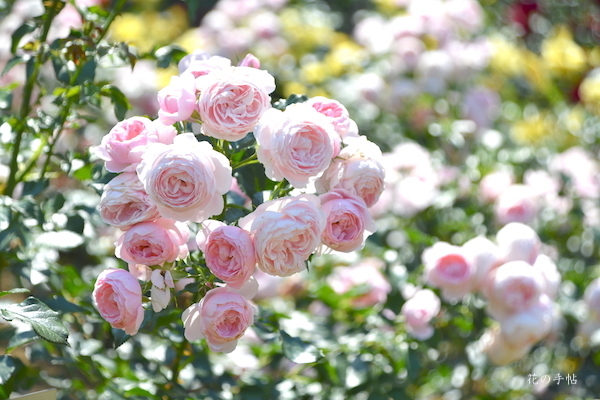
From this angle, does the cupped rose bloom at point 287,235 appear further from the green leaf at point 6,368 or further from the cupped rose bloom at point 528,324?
the cupped rose bloom at point 528,324

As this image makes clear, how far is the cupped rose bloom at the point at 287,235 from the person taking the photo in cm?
79

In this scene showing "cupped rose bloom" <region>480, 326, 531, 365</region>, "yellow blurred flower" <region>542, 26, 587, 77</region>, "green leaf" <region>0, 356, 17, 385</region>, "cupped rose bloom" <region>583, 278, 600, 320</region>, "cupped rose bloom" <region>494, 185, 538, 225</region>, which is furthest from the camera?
"yellow blurred flower" <region>542, 26, 587, 77</region>

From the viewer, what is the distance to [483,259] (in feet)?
4.22

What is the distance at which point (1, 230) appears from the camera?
3.33 ft

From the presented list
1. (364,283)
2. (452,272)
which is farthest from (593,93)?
(452,272)

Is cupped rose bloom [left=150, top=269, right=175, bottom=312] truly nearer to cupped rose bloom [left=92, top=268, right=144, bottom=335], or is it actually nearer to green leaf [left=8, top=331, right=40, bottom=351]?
cupped rose bloom [left=92, top=268, right=144, bottom=335]

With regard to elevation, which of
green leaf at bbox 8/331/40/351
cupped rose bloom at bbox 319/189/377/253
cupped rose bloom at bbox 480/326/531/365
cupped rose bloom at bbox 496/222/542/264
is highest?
cupped rose bloom at bbox 319/189/377/253

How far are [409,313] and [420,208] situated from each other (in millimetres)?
401

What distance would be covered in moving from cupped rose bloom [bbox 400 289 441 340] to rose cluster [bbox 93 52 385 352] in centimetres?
48

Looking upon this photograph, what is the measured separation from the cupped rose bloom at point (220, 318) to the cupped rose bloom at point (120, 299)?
71 mm

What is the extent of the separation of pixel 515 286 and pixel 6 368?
0.85 meters

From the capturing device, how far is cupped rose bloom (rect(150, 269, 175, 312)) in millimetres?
818

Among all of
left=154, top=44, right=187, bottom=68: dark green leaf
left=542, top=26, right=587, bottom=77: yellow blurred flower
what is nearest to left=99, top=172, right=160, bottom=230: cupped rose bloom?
left=154, top=44, right=187, bottom=68: dark green leaf

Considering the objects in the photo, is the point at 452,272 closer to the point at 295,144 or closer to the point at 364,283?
the point at 364,283
